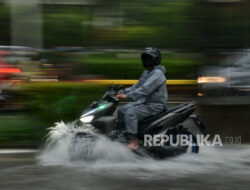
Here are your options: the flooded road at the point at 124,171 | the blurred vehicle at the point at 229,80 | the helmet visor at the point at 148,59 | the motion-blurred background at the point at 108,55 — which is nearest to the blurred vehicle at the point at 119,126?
the flooded road at the point at 124,171

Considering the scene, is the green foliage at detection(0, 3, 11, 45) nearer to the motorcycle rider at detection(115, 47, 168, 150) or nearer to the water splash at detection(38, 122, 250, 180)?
the water splash at detection(38, 122, 250, 180)

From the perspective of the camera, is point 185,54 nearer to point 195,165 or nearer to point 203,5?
point 203,5

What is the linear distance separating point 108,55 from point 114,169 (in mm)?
3676

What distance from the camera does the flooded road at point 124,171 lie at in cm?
492

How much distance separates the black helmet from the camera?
5.92 m

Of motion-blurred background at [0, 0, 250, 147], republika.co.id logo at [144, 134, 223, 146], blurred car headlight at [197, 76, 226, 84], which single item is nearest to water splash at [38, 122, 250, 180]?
republika.co.id logo at [144, 134, 223, 146]

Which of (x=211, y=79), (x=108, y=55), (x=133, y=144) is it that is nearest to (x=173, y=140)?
(x=133, y=144)

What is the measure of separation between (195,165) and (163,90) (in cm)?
106

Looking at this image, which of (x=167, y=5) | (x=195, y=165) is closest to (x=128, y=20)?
(x=167, y=5)

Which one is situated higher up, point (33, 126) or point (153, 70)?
point (153, 70)

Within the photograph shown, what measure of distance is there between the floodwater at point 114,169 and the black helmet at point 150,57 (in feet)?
3.77

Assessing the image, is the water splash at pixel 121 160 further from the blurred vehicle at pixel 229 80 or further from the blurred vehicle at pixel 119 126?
the blurred vehicle at pixel 229 80

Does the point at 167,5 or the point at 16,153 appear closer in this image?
the point at 16,153

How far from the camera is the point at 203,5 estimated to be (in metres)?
8.05
